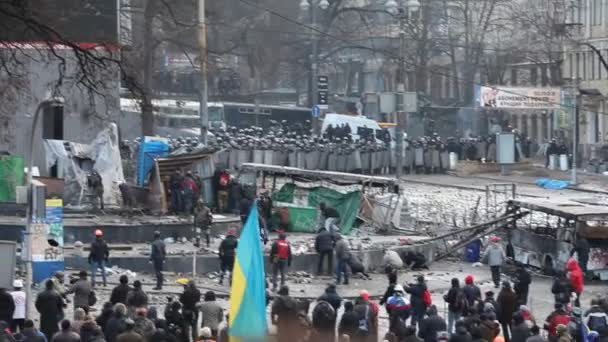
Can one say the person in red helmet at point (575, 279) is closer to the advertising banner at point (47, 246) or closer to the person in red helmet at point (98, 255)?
the person in red helmet at point (98, 255)

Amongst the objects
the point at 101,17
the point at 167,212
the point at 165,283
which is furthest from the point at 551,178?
the point at 165,283

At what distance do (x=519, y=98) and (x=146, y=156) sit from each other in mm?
22516

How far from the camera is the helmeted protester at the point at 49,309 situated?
966 inches

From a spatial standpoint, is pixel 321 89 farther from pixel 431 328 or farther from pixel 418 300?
pixel 431 328

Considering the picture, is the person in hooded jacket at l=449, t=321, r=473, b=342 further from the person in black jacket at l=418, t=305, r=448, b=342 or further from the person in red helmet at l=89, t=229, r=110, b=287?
the person in red helmet at l=89, t=229, r=110, b=287

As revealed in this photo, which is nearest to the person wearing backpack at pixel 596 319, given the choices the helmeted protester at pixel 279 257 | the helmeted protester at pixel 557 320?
the helmeted protester at pixel 557 320

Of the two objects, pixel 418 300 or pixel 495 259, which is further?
pixel 495 259

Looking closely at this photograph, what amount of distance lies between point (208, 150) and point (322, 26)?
3883 centimetres

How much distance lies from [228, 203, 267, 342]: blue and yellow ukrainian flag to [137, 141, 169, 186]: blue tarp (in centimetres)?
2184

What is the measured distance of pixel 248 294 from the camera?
57.5 feet

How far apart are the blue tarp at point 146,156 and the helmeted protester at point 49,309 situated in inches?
614

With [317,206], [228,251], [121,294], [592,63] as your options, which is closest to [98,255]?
[228,251]

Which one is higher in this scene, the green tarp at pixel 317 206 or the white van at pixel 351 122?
the white van at pixel 351 122

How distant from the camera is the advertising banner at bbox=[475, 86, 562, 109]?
59844mm
